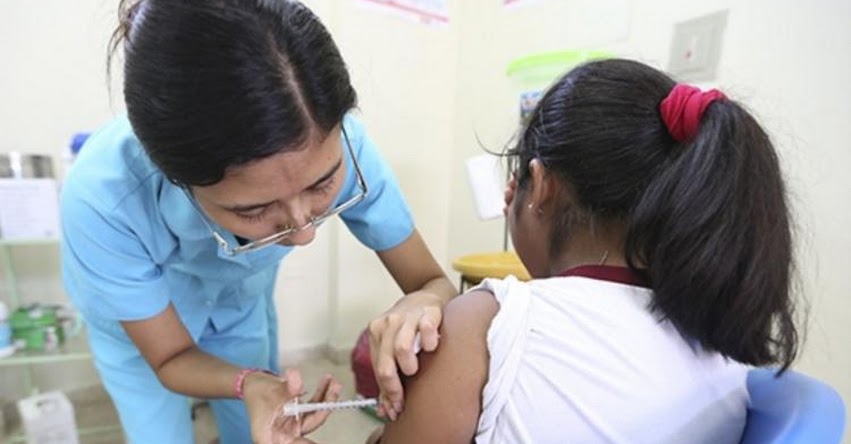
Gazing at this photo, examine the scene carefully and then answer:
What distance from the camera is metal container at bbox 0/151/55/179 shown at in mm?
1265

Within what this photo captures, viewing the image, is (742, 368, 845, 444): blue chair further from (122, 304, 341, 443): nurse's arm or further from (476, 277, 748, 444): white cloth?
(122, 304, 341, 443): nurse's arm

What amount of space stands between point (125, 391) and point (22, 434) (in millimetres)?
942

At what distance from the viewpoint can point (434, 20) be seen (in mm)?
2168

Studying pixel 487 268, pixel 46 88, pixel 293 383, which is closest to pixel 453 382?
pixel 293 383

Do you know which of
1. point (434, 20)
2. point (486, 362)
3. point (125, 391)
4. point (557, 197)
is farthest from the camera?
point (434, 20)

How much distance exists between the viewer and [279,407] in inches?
24.9

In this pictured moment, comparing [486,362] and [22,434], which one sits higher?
[486,362]

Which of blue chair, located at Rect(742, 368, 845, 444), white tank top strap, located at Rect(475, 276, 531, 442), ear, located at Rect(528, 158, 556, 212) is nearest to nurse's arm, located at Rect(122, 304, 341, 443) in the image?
white tank top strap, located at Rect(475, 276, 531, 442)

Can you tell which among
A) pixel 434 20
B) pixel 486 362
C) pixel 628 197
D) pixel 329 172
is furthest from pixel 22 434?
pixel 434 20

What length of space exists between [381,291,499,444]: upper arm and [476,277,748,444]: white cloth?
13mm

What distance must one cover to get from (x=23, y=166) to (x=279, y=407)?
3.90 feet

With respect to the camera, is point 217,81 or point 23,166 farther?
point 23,166

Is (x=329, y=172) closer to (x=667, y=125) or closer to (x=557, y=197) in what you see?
(x=557, y=197)

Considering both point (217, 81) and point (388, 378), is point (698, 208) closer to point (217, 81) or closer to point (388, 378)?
point (388, 378)
